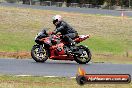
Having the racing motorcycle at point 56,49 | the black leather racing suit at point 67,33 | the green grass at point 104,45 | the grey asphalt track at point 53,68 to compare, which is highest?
the black leather racing suit at point 67,33

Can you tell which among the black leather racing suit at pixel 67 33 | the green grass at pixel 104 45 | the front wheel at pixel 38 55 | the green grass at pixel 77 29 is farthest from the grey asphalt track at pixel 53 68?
the green grass at pixel 104 45

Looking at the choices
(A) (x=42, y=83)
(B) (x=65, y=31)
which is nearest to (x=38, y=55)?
(B) (x=65, y=31)

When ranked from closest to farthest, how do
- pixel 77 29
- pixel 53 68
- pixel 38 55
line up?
1. pixel 53 68
2. pixel 38 55
3. pixel 77 29

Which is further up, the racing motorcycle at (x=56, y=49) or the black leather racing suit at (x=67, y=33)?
the black leather racing suit at (x=67, y=33)

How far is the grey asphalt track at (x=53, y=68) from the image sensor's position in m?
15.4

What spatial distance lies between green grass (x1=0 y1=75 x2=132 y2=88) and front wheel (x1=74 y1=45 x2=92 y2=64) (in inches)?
182

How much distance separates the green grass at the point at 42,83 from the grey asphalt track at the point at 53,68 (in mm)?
1080

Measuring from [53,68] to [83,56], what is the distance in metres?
2.16

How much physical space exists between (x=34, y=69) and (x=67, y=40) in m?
2.99

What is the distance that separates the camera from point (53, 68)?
1700 centimetres

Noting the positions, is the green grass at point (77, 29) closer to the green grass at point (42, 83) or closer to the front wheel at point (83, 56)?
the front wheel at point (83, 56)

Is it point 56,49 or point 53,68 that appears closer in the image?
point 53,68

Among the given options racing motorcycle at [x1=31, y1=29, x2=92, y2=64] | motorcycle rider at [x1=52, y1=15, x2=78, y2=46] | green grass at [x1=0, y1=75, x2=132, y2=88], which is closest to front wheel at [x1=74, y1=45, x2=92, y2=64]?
racing motorcycle at [x1=31, y1=29, x2=92, y2=64]

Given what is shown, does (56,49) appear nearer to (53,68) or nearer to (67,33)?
(67,33)
